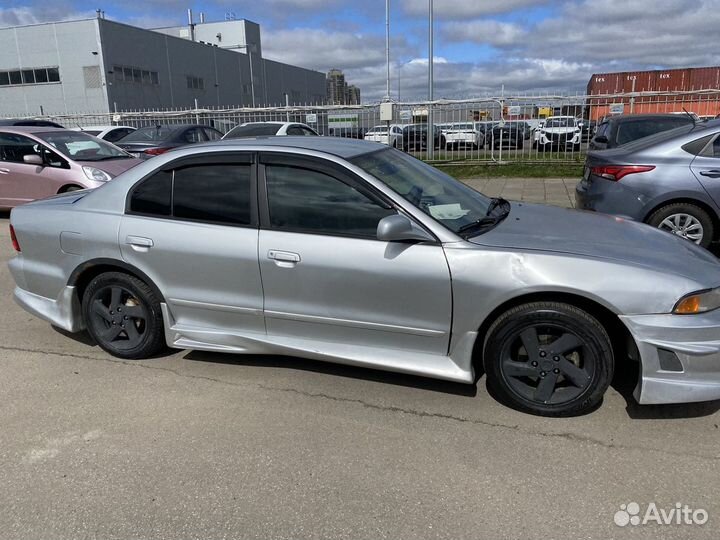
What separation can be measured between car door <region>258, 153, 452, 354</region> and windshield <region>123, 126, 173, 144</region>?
34.2 ft

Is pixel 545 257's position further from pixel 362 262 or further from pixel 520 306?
pixel 362 262

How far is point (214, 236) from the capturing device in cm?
366

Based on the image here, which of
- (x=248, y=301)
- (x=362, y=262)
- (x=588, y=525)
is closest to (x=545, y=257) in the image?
(x=362, y=262)

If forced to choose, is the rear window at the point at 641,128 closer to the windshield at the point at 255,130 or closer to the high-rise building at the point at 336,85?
the windshield at the point at 255,130

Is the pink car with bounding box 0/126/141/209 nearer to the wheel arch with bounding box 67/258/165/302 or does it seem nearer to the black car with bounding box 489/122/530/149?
the wheel arch with bounding box 67/258/165/302

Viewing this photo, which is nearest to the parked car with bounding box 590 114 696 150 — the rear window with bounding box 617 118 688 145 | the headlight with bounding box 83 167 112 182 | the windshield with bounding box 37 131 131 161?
the rear window with bounding box 617 118 688 145

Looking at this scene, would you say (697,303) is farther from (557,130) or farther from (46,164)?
(557,130)

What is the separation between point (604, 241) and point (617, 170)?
335cm

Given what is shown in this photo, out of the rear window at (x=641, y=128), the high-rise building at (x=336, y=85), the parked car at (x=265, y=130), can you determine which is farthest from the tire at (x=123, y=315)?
the high-rise building at (x=336, y=85)

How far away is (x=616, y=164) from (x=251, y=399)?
4.84 metres

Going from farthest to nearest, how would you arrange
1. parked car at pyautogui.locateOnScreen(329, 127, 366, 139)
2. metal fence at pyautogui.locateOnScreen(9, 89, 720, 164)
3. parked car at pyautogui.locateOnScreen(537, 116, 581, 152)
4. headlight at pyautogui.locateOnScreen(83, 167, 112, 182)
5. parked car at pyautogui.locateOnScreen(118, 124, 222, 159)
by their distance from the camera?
1. parked car at pyautogui.locateOnScreen(329, 127, 366, 139)
2. parked car at pyautogui.locateOnScreen(537, 116, 581, 152)
3. metal fence at pyautogui.locateOnScreen(9, 89, 720, 164)
4. parked car at pyautogui.locateOnScreen(118, 124, 222, 159)
5. headlight at pyautogui.locateOnScreen(83, 167, 112, 182)

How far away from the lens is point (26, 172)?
927cm

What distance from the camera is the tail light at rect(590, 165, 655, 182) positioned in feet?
20.2

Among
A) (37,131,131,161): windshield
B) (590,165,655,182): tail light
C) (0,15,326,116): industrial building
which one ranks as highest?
(0,15,326,116): industrial building
